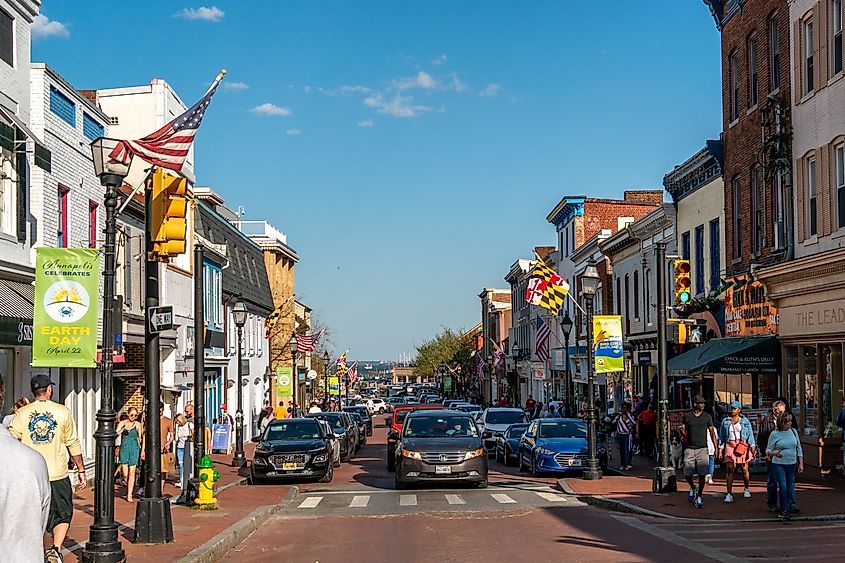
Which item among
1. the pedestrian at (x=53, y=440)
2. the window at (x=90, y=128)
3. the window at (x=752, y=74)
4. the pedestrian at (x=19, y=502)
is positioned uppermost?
the window at (x=752, y=74)

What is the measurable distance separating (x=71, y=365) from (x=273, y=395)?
136 ft

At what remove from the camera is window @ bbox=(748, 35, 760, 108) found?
2838 centimetres

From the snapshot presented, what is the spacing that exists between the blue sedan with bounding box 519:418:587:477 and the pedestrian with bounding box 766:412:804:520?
9.49 meters

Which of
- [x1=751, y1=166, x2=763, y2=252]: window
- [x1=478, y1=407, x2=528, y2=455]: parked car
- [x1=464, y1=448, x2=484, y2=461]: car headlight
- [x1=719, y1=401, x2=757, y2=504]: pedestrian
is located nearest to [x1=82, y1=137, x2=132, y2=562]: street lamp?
[x1=719, y1=401, x2=757, y2=504]: pedestrian

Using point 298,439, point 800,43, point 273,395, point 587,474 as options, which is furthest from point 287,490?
point 273,395

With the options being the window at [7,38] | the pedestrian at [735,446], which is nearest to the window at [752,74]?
the pedestrian at [735,446]

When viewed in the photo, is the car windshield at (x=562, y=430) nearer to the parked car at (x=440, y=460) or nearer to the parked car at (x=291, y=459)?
the parked car at (x=440, y=460)

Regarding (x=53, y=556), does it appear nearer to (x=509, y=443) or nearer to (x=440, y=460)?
(x=440, y=460)

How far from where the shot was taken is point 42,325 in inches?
693

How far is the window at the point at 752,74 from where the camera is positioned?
28380 millimetres

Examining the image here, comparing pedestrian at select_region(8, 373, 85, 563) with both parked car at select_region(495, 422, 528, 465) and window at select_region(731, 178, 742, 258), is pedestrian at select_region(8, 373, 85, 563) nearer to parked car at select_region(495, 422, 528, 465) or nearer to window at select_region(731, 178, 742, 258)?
parked car at select_region(495, 422, 528, 465)

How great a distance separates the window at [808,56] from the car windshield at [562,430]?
32.9 ft

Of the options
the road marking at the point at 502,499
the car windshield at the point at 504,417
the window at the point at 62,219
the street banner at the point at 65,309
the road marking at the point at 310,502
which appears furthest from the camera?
the car windshield at the point at 504,417

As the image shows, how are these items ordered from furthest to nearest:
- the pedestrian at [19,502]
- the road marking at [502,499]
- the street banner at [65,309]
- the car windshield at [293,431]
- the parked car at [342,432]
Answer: the parked car at [342,432], the car windshield at [293,431], the road marking at [502,499], the street banner at [65,309], the pedestrian at [19,502]
